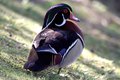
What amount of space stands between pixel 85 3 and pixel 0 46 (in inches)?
394

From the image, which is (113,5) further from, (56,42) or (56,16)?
(56,42)

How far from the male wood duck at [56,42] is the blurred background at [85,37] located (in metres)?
0.23

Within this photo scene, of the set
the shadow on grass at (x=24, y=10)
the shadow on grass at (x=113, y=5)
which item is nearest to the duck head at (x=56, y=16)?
the shadow on grass at (x=24, y=10)

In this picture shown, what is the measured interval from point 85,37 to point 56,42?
18.6ft

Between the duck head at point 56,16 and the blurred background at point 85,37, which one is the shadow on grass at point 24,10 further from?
the duck head at point 56,16

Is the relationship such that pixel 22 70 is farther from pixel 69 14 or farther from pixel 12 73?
pixel 69 14

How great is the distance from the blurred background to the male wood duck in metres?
0.23

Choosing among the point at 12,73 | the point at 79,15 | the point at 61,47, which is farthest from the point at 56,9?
the point at 79,15

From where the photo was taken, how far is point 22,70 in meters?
6.38

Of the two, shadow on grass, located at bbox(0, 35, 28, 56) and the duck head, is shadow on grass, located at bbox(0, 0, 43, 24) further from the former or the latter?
the duck head

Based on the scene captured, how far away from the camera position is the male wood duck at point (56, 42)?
6.07 metres

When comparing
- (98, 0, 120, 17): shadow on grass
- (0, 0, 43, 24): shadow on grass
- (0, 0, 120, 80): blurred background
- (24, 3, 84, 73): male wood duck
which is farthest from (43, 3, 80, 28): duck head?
(98, 0, 120, 17): shadow on grass

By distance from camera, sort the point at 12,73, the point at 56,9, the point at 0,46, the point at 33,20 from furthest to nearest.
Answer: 1. the point at 33,20
2. the point at 0,46
3. the point at 56,9
4. the point at 12,73

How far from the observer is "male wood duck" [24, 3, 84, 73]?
239 inches
